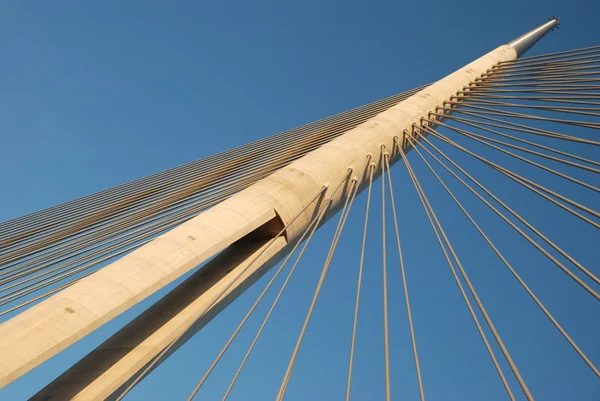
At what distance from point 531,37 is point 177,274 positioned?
13.8 metres

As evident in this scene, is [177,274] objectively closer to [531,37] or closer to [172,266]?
[172,266]

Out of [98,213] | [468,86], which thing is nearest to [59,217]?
[98,213]

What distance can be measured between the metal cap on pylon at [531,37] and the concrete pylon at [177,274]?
711 centimetres

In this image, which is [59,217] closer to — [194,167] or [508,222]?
[194,167]

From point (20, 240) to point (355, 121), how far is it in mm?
5449

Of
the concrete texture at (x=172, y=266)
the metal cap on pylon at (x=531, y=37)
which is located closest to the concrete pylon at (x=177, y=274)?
the concrete texture at (x=172, y=266)

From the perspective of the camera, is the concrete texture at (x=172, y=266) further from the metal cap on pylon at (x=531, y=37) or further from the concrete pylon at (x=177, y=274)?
the metal cap on pylon at (x=531, y=37)

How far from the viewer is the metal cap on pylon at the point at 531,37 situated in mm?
16297

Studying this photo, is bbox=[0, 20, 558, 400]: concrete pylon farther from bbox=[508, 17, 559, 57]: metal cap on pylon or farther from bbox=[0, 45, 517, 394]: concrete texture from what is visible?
bbox=[508, 17, 559, 57]: metal cap on pylon

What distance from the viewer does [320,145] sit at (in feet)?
33.7

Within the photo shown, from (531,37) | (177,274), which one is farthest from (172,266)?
(531,37)

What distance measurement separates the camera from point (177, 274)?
6.71 metres

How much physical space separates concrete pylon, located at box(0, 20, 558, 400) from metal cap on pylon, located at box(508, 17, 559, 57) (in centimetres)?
711

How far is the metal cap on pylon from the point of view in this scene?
1630 cm
